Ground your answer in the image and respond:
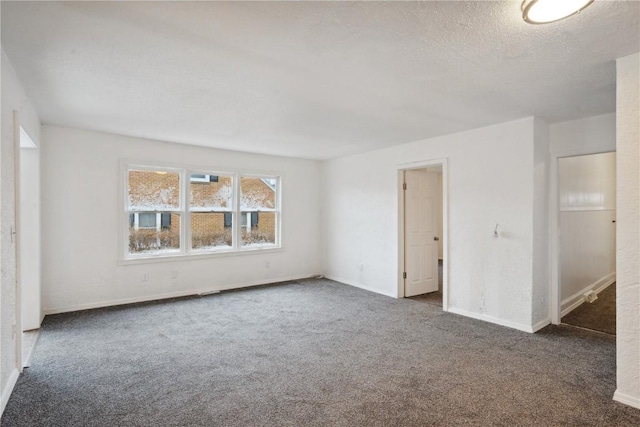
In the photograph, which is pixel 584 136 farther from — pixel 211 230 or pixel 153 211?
pixel 153 211

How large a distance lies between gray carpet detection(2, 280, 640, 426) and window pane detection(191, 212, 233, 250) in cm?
140

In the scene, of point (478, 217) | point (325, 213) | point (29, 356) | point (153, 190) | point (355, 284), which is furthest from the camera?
point (325, 213)

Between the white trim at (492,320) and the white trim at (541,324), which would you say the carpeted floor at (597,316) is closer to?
the white trim at (541,324)

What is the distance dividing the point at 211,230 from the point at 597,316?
5.42 metres

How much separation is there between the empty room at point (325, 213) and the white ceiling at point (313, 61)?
0.02 m

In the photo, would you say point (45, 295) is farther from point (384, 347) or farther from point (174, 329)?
point (384, 347)

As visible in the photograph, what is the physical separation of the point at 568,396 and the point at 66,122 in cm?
549

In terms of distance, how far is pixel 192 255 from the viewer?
5.22 m

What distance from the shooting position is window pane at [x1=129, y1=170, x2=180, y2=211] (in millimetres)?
4812

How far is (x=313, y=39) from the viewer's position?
200 cm

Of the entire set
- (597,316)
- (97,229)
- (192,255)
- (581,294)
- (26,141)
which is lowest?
(597,316)

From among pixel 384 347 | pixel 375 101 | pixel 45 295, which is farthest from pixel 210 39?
pixel 45 295

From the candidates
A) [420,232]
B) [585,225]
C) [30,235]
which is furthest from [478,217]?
[30,235]

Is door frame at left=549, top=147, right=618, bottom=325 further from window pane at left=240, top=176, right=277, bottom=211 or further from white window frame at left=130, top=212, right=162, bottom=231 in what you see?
white window frame at left=130, top=212, right=162, bottom=231
